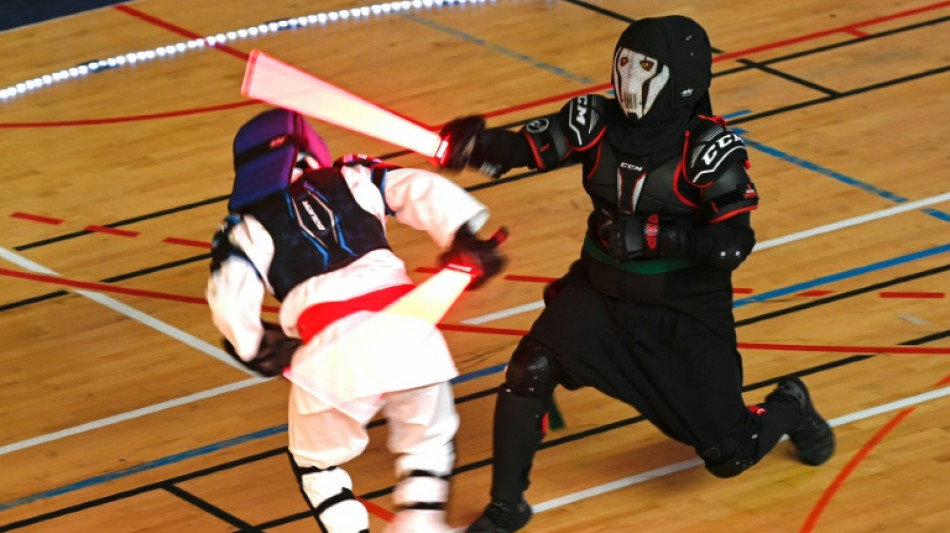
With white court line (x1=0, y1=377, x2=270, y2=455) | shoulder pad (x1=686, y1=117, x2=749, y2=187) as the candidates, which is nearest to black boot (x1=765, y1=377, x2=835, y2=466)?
shoulder pad (x1=686, y1=117, x2=749, y2=187)

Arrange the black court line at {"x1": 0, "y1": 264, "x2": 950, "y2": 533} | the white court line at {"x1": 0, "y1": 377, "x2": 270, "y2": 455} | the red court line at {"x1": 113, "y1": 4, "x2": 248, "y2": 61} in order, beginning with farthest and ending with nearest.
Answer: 1. the red court line at {"x1": 113, "y1": 4, "x2": 248, "y2": 61}
2. the white court line at {"x1": 0, "y1": 377, "x2": 270, "y2": 455}
3. the black court line at {"x1": 0, "y1": 264, "x2": 950, "y2": 533}

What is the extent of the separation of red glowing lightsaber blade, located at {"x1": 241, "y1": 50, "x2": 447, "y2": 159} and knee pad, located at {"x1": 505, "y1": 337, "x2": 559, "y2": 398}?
0.79m

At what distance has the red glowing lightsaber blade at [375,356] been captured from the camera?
4.48 meters

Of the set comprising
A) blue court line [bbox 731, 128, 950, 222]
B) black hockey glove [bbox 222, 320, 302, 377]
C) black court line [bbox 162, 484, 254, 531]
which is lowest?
black court line [bbox 162, 484, 254, 531]

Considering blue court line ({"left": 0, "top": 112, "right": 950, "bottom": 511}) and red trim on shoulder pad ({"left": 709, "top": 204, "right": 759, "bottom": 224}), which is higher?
red trim on shoulder pad ({"left": 709, "top": 204, "right": 759, "bottom": 224})

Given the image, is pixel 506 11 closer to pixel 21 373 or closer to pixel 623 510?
pixel 21 373

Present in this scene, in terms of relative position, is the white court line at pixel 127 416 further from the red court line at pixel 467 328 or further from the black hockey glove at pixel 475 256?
the black hockey glove at pixel 475 256

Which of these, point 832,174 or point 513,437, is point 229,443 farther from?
point 832,174

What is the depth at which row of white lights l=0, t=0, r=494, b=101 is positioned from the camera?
9844 mm

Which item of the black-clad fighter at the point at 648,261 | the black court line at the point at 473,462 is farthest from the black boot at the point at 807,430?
the black court line at the point at 473,462

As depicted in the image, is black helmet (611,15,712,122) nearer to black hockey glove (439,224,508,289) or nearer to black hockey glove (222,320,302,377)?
black hockey glove (439,224,508,289)

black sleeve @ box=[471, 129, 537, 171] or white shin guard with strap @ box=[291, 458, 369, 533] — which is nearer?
white shin guard with strap @ box=[291, 458, 369, 533]

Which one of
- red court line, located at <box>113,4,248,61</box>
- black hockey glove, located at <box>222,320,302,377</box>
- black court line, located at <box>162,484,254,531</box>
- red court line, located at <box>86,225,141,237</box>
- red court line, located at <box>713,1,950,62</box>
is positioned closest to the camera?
black hockey glove, located at <box>222,320,302,377</box>

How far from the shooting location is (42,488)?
5.70 meters
